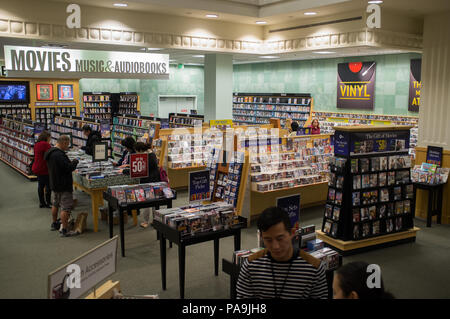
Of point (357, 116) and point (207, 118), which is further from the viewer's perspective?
point (357, 116)

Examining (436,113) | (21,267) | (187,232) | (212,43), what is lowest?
(21,267)

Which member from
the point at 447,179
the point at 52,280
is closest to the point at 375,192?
the point at 447,179

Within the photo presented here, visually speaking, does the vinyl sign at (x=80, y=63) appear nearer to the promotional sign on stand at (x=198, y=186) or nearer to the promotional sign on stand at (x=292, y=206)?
the promotional sign on stand at (x=198, y=186)

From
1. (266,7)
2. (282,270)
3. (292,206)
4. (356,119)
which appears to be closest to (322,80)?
(356,119)

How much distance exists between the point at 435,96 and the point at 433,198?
2.04m

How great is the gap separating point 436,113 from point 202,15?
5432mm

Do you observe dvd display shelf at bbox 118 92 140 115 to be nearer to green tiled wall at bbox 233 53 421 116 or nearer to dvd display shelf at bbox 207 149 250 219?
green tiled wall at bbox 233 53 421 116

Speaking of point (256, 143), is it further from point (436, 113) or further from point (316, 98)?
point (316, 98)

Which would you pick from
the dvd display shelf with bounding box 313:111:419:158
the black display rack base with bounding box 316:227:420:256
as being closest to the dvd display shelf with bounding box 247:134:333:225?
the black display rack base with bounding box 316:227:420:256

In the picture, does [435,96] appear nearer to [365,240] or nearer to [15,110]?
[365,240]

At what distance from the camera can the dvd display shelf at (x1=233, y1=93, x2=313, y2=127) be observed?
1903 cm

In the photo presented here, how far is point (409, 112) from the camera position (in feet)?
50.9

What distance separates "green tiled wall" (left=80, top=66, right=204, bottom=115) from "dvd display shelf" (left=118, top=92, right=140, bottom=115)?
0.58m

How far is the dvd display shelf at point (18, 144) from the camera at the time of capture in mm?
12062
